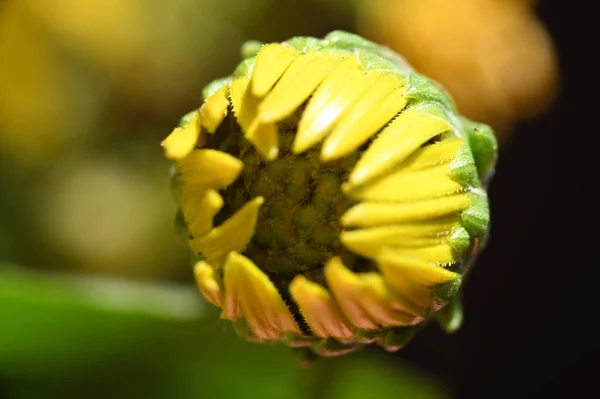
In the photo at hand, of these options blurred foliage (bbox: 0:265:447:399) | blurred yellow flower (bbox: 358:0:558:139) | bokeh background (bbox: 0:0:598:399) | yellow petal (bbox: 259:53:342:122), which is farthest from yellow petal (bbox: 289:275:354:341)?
blurred yellow flower (bbox: 358:0:558:139)

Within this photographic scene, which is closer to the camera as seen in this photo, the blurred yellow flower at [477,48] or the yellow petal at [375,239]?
the yellow petal at [375,239]

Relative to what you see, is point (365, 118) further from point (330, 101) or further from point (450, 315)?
point (450, 315)

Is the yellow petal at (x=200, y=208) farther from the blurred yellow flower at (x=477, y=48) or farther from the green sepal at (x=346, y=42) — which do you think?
the blurred yellow flower at (x=477, y=48)

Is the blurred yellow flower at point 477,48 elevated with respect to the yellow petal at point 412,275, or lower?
lower

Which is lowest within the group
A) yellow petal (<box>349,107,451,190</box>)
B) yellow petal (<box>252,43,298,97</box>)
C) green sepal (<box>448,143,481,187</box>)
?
green sepal (<box>448,143,481,187</box>)

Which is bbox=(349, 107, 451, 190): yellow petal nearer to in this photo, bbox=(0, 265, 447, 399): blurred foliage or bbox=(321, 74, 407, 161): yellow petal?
bbox=(321, 74, 407, 161): yellow petal

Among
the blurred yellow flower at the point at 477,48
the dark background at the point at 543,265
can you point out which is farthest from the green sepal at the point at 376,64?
the dark background at the point at 543,265

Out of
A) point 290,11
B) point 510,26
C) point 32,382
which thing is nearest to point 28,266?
point 32,382
